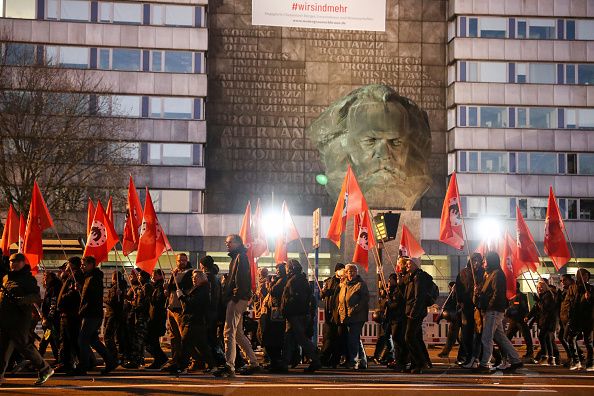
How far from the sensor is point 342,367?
67.7 ft

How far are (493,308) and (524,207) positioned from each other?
160 feet

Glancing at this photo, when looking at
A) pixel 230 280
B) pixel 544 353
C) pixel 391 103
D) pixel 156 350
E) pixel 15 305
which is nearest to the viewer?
pixel 15 305

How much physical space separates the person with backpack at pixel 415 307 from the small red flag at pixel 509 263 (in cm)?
572

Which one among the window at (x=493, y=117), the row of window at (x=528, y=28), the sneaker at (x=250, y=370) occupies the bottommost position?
the sneaker at (x=250, y=370)

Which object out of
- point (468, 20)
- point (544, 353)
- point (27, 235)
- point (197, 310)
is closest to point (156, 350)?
point (197, 310)

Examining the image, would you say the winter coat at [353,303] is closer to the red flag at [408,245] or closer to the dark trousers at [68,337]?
the dark trousers at [68,337]

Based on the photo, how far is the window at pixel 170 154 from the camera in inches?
2467

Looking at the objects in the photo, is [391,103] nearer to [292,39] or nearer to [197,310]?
[197,310]

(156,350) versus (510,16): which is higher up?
(510,16)

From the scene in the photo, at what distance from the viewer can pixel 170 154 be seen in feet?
206

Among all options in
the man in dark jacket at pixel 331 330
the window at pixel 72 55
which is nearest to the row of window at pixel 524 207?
the window at pixel 72 55

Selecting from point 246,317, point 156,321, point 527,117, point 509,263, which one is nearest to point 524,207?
point 527,117

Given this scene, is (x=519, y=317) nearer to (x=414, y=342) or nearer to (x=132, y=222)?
(x=414, y=342)

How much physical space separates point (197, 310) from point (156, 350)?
9.60ft
